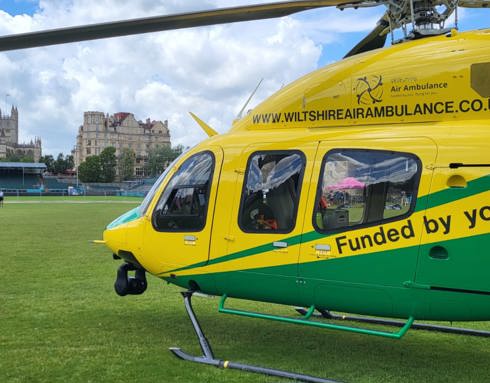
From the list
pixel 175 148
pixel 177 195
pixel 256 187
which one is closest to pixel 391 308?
pixel 256 187

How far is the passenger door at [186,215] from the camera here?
6.00 metres

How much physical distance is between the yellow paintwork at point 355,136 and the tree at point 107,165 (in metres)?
123

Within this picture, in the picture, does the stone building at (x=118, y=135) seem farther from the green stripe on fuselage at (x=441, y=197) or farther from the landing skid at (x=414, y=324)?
the green stripe on fuselage at (x=441, y=197)

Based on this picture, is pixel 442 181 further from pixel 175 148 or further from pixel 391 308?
pixel 175 148

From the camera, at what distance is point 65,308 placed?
26.8 feet

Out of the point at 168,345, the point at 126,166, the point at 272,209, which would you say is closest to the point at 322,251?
the point at 272,209

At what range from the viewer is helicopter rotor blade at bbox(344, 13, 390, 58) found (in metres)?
5.53

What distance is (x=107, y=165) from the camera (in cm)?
12525

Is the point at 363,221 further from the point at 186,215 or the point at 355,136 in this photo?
the point at 186,215

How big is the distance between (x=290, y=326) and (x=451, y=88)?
13.4 ft

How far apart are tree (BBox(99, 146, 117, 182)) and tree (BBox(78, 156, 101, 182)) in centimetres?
98

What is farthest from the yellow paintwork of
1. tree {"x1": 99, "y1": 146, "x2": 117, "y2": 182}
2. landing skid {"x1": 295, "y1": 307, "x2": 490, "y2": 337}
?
tree {"x1": 99, "y1": 146, "x2": 117, "y2": 182}

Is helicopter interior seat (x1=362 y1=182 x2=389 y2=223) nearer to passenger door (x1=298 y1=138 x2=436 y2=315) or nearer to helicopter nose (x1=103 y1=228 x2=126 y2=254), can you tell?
passenger door (x1=298 y1=138 x2=436 y2=315)

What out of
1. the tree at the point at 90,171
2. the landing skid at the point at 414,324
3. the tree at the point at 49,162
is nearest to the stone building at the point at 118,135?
the tree at the point at 49,162
